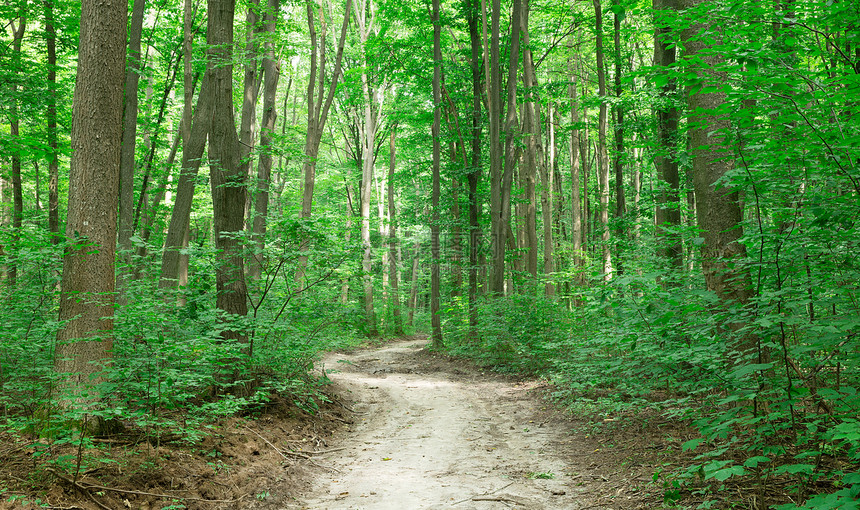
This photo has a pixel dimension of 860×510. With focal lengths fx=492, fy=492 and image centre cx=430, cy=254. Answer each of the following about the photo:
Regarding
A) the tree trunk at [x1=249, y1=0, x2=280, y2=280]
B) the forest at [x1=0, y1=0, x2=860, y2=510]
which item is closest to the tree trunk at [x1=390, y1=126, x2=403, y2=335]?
the forest at [x1=0, y1=0, x2=860, y2=510]

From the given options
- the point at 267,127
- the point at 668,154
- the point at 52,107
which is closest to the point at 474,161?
the point at 668,154

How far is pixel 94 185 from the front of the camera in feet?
16.4

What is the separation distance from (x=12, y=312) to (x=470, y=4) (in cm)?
1509

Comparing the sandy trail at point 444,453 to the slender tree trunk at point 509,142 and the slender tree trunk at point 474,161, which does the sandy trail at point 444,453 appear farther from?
the slender tree trunk at point 474,161

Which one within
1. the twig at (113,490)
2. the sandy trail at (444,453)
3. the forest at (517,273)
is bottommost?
the sandy trail at (444,453)

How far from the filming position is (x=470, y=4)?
1620 centimetres

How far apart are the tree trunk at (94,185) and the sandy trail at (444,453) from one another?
2772 mm

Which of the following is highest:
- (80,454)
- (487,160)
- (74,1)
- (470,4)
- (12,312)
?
(470,4)

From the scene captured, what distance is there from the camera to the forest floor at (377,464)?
405 centimetres

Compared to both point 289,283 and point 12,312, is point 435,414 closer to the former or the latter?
point 289,283

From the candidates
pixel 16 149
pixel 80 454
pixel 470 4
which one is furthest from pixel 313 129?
pixel 80 454

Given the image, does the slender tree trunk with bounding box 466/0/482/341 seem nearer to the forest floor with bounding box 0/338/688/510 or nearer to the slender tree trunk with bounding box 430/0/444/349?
the slender tree trunk with bounding box 430/0/444/349

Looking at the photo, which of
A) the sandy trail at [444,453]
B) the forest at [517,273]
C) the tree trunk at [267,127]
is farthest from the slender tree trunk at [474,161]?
the tree trunk at [267,127]

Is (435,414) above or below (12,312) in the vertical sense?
below
